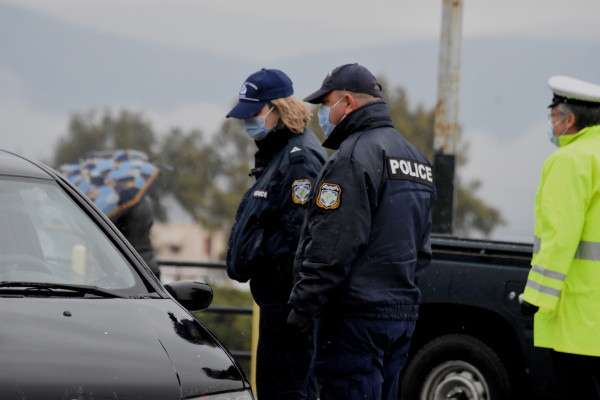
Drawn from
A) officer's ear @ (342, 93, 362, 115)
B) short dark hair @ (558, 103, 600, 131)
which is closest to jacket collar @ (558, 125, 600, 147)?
short dark hair @ (558, 103, 600, 131)

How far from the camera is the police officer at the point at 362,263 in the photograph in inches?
170

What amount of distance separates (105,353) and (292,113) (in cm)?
236

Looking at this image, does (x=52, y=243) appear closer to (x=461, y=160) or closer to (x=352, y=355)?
(x=352, y=355)

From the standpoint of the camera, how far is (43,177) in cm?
436

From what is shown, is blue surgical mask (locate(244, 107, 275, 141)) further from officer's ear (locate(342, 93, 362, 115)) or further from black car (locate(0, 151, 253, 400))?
black car (locate(0, 151, 253, 400))

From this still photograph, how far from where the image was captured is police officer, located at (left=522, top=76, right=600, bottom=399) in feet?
15.9

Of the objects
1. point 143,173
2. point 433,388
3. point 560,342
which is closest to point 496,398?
point 433,388

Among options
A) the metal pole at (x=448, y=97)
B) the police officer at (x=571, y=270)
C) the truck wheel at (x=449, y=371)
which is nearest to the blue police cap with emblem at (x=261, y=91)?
the police officer at (x=571, y=270)

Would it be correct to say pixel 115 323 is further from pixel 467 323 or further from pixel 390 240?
pixel 467 323

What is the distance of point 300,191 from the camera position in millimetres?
5145

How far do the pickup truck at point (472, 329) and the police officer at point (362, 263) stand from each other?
2.15 meters

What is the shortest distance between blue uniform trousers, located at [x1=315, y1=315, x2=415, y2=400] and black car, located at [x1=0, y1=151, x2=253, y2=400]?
0.56m

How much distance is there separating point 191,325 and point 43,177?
1.02m

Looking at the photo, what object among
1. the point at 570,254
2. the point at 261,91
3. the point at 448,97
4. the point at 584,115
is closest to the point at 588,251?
the point at 570,254
